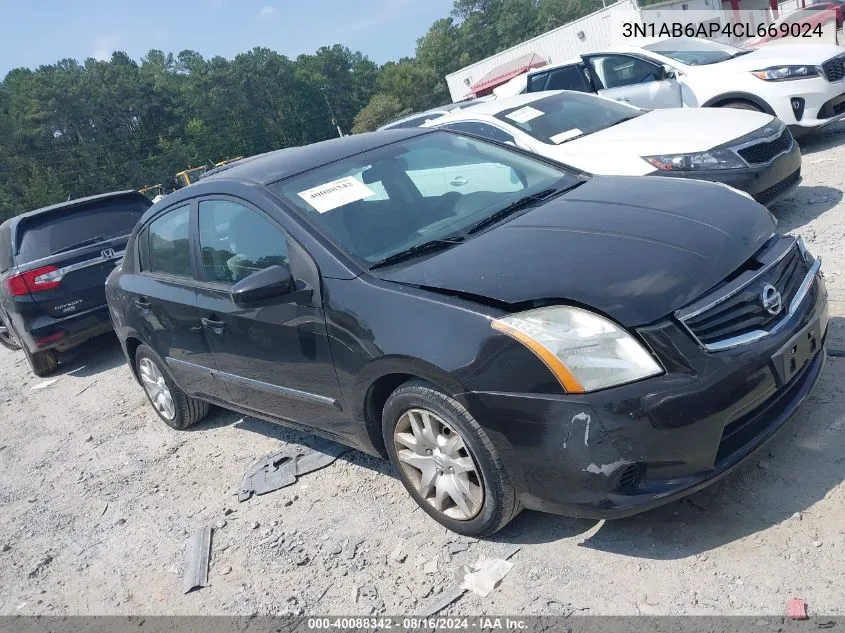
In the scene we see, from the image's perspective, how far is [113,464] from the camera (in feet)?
17.5

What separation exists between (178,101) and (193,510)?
10202cm

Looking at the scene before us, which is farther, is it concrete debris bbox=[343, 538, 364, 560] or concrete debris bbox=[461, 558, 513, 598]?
concrete debris bbox=[343, 538, 364, 560]

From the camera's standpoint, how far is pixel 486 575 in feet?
9.96

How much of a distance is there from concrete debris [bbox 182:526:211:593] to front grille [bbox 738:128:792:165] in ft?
16.4

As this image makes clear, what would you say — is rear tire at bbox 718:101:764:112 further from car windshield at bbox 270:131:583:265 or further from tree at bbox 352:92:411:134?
tree at bbox 352:92:411:134

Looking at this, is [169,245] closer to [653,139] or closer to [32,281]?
[32,281]

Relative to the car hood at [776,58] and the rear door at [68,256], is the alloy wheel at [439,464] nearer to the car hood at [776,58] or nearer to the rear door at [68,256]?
Result: the rear door at [68,256]

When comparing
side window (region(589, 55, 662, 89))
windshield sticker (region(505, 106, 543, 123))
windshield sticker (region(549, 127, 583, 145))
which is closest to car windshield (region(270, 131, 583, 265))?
windshield sticker (region(549, 127, 583, 145))

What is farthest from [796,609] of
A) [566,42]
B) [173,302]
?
[566,42]

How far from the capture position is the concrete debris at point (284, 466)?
433cm

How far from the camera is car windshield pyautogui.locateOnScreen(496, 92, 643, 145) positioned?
24.2ft

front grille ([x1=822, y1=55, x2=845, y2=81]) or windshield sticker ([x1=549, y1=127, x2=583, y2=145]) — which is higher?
windshield sticker ([x1=549, y1=127, x2=583, y2=145])

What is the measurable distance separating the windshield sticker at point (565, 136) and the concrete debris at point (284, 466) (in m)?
4.07

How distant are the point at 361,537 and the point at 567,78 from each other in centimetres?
871
